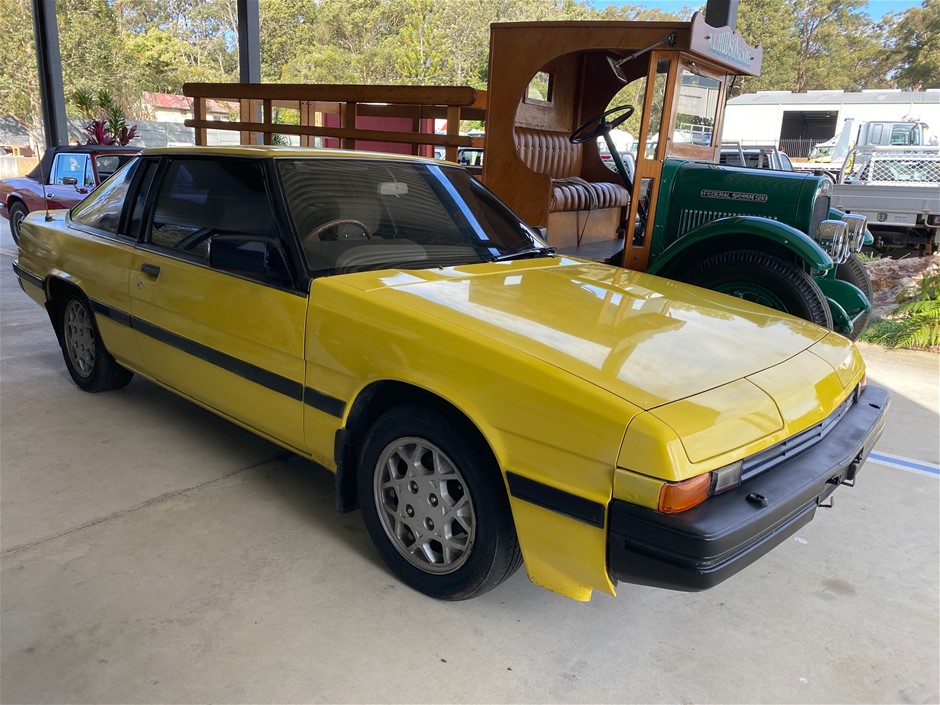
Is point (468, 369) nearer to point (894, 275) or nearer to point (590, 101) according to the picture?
point (590, 101)

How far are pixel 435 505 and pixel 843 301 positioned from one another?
142 inches

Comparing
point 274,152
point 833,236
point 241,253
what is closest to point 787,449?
point 241,253

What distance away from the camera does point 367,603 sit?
2557mm

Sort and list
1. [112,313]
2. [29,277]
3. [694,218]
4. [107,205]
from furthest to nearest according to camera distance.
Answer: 1. [694,218]
2. [29,277]
3. [107,205]
4. [112,313]

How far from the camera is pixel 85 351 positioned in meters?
4.43

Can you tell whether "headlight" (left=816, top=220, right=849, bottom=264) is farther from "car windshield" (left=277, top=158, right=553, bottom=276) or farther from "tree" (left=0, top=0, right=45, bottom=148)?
"tree" (left=0, top=0, right=45, bottom=148)

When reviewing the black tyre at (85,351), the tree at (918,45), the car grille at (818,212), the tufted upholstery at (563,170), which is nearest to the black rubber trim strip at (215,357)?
the black tyre at (85,351)

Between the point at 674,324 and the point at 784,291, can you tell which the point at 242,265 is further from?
the point at 784,291

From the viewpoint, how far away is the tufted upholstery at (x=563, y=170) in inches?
238

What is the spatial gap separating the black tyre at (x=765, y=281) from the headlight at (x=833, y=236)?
1.55 feet

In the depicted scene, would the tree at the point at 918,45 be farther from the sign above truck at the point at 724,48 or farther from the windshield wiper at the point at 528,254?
the windshield wiper at the point at 528,254

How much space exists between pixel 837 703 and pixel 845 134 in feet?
68.2

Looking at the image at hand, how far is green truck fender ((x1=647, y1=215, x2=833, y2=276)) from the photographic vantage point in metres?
4.23

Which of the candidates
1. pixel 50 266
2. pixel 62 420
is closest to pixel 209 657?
pixel 62 420
